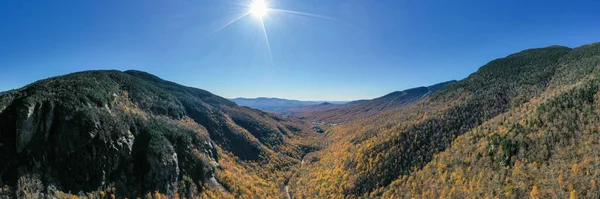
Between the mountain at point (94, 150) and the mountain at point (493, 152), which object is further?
the mountain at point (94, 150)

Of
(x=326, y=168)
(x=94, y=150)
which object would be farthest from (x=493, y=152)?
(x=94, y=150)

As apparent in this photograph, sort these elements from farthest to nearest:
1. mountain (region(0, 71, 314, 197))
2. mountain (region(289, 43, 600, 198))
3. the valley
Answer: mountain (region(0, 71, 314, 197)), the valley, mountain (region(289, 43, 600, 198))

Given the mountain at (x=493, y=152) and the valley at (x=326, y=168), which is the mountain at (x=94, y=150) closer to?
the valley at (x=326, y=168)

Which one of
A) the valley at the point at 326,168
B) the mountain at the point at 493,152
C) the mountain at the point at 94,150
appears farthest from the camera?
the mountain at the point at 94,150

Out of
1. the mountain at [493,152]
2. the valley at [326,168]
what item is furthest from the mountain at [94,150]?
the mountain at [493,152]

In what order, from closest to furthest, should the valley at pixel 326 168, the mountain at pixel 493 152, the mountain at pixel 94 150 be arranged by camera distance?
the mountain at pixel 493 152 < the valley at pixel 326 168 < the mountain at pixel 94 150

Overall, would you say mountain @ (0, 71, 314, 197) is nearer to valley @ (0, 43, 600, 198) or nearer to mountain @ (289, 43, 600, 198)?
valley @ (0, 43, 600, 198)

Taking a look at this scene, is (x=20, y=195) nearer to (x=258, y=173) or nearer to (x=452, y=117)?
Answer: (x=258, y=173)

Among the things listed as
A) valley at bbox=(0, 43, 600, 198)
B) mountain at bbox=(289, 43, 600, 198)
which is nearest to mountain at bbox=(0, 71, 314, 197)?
valley at bbox=(0, 43, 600, 198)
